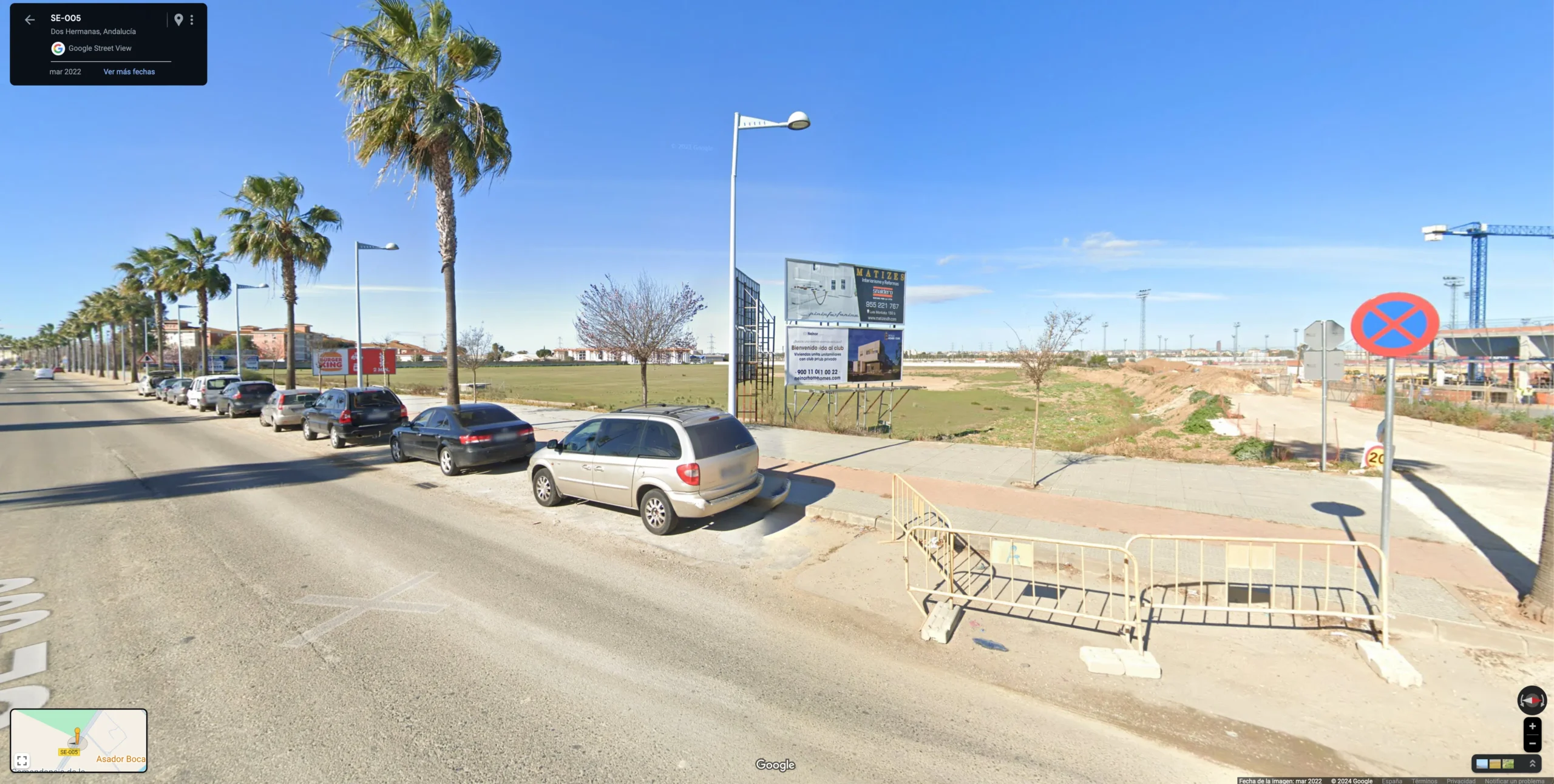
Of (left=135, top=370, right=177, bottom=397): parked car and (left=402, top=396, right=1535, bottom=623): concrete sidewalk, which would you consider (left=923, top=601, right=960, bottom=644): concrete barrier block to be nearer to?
(left=402, top=396, right=1535, bottom=623): concrete sidewalk

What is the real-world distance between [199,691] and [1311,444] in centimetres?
2142

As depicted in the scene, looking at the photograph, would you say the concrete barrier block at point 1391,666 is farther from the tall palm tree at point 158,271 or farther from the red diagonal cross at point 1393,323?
the tall palm tree at point 158,271

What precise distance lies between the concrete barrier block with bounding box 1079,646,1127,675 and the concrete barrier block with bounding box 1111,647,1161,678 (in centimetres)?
2

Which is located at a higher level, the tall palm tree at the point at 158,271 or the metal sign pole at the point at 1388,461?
the tall palm tree at the point at 158,271

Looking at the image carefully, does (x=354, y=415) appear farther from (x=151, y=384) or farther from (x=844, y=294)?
(x=151, y=384)

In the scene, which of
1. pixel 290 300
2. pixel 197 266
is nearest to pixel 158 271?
pixel 197 266

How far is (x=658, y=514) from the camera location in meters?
7.93

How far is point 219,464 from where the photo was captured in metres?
13.1

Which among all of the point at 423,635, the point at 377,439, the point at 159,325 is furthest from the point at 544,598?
the point at 159,325

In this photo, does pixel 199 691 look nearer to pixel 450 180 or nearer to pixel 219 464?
pixel 219 464

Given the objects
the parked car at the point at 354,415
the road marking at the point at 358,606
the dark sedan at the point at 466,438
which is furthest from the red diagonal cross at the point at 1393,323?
the parked car at the point at 354,415

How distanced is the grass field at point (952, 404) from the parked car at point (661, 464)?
9335 mm

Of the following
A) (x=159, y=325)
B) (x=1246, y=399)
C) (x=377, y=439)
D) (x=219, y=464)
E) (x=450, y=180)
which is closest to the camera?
(x=219, y=464)

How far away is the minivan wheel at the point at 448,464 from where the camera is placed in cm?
1161
